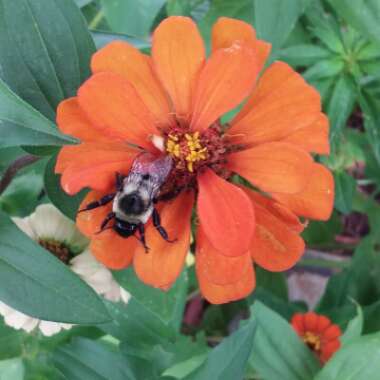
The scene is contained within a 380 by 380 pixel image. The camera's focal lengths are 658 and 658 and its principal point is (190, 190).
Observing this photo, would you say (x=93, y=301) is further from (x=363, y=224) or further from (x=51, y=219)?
(x=363, y=224)

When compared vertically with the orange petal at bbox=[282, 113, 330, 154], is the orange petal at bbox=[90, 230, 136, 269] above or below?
below

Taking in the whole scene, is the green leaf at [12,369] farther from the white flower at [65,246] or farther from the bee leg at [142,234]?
the bee leg at [142,234]

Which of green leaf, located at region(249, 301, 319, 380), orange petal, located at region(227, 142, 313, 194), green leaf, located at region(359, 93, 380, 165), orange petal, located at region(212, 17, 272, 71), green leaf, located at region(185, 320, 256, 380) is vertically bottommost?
green leaf, located at region(249, 301, 319, 380)

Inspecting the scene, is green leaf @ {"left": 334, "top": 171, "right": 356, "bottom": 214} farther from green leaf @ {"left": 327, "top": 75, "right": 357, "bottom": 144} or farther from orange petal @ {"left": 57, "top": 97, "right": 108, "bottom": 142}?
orange petal @ {"left": 57, "top": 97, "right": 108, "bottom": 142}

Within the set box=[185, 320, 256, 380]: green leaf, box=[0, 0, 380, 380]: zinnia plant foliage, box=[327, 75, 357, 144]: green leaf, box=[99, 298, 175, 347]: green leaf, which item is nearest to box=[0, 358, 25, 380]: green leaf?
box=[0, 0, 380, 380]: zinnia plant foliage

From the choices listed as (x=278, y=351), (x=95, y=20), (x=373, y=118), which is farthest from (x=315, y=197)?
(x=95, y=20)

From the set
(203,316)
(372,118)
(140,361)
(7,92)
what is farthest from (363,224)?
(7,92)

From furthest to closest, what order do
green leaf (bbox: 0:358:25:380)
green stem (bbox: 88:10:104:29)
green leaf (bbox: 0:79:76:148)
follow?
green stem (bbox: 88:10:104:29) → green leaf (bbox: 0:358:25:380) → green leaf (bbox: 0:79:76:148)
